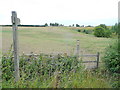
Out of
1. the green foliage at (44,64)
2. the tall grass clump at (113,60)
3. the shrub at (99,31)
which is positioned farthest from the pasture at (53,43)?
the shrub at (99,31)

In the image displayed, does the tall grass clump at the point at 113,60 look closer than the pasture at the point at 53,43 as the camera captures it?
Yes

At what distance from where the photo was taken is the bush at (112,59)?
4.00 meters

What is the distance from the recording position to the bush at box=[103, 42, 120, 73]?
4.00m

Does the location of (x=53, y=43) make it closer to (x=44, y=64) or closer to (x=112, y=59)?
(x=112, y=59)

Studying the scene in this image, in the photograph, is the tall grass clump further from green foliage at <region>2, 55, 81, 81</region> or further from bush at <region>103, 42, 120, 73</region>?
green foliage at <region>2, 55, 81, 81</region>

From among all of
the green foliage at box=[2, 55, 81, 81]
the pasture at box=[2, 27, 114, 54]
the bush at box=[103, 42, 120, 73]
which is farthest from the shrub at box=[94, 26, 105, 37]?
the green foliage at box=[2, 55, 81, 81]

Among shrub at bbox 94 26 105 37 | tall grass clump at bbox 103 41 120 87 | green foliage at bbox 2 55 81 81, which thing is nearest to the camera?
green foliage at bbox 2 55 81 81

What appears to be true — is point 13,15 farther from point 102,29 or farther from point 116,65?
point 102,29

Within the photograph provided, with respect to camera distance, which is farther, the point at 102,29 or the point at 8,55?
the point at 102,29

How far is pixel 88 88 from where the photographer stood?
88.0 inches

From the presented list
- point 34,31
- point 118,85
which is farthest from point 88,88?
point 34,31

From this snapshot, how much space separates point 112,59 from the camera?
4.15 metres

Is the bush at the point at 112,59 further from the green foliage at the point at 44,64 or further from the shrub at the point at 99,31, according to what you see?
the shrub at the point at 99,31

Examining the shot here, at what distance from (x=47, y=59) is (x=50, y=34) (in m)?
17.3
